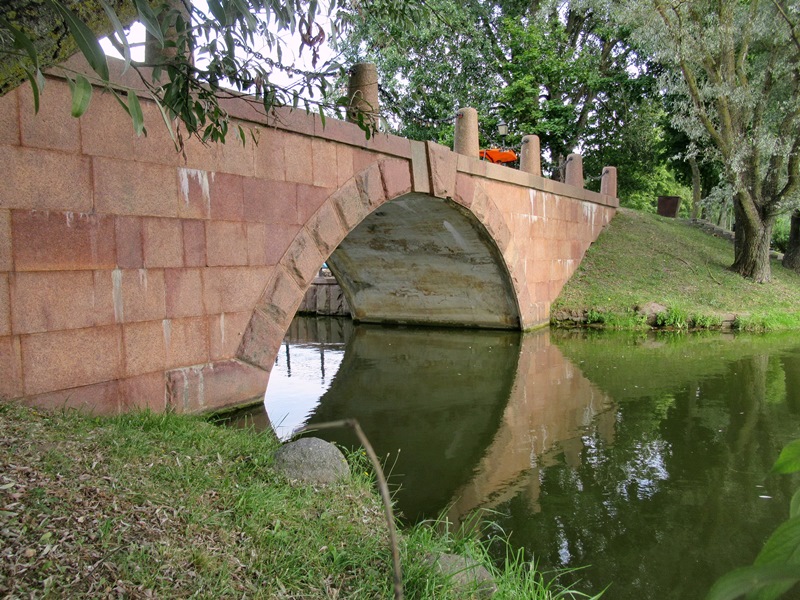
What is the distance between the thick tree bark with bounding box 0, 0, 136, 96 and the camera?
193 cm

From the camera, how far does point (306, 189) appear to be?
6387mm

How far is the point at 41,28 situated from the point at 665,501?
13.7ft

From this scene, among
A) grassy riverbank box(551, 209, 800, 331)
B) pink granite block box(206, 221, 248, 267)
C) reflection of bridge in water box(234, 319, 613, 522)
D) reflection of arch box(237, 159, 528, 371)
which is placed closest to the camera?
reflection of bridge in water box(234, 319, 613, 522)

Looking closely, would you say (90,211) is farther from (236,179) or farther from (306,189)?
(306,189)

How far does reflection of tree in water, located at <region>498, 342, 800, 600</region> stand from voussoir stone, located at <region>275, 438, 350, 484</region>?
1.10 m

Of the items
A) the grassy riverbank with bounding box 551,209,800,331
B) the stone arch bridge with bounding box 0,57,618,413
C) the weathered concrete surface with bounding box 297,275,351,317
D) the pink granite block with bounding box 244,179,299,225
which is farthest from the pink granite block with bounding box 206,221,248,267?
the weathered concrete surface with bounding box 297,275,351,317

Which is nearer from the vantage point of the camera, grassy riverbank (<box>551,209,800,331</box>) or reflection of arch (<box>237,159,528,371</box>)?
reflection of arch (<box>237,159,528,371</box>)

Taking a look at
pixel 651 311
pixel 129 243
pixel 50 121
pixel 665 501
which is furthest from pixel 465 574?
pixel 651 311

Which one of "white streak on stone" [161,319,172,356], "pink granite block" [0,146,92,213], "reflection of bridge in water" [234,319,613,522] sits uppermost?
"pink granite block" [0,146,92,213]

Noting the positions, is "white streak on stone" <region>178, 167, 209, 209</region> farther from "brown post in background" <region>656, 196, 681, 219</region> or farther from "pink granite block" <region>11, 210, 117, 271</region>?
"brown post in background" <region>656, 196, 681, 219</region>

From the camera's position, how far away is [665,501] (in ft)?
13.8

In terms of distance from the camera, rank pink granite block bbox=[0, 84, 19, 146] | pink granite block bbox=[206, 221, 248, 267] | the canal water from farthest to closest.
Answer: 1. pink granite block bbox=[206, 221, 248, 267]
2. pink granite block bbox=[0, 84, 19, 146]
3. the canal water

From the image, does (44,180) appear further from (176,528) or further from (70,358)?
(176,528)

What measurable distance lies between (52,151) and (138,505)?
2.71 m
